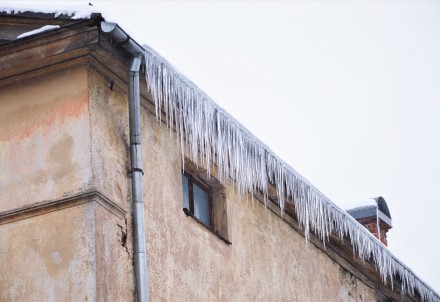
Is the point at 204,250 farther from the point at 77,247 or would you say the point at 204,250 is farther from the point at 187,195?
the point at 77,247

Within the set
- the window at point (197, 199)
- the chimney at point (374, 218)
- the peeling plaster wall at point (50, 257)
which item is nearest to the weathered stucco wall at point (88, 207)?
the peeling plaster wall at point (50, 257)

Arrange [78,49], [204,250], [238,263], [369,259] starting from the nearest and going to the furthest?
[78,49], [204,250], [238,263], [369,259]

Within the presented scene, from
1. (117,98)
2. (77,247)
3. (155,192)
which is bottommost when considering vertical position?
(77,247)

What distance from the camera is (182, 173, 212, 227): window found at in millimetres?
10203

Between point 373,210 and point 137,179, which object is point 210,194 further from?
point 373,210

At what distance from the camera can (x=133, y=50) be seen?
9.09 metres

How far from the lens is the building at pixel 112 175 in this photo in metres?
8.47

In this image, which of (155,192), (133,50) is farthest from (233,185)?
(133,50)

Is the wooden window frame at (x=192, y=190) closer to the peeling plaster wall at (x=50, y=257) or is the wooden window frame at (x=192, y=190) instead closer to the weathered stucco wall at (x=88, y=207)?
the weathered stucco wall at (x=88, y=207)

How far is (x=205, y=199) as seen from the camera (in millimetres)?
10664

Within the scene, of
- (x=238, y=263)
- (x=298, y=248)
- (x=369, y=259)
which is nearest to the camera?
(x=238, y=263)

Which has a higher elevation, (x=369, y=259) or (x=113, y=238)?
(x=369, y=259)

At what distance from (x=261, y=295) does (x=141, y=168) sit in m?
2.44

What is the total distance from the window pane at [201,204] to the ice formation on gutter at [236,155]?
248 mm
